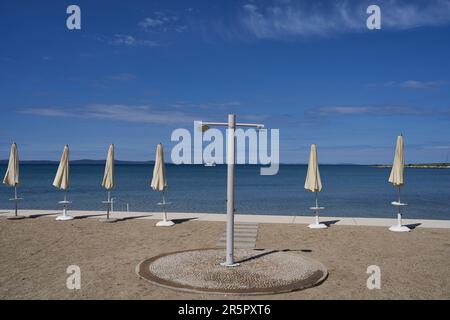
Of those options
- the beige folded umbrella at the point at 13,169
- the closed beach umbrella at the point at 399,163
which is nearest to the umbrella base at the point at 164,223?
the beige folded umbrella at the point at 13,169

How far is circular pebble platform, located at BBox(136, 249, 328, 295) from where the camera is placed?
25.1ft

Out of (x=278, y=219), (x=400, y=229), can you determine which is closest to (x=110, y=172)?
(x=278, y=219)

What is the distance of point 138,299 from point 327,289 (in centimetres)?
359

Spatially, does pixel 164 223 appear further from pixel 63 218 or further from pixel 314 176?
pixel 314 176

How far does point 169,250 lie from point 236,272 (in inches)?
115

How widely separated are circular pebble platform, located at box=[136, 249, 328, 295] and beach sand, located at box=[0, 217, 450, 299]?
23 centimetres

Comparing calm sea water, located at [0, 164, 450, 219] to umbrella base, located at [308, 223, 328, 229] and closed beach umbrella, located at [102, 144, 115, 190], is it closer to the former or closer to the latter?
umbrella base, located at [308, 223, 328, 229]

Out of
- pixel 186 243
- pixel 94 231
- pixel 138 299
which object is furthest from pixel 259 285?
pixel 94 231

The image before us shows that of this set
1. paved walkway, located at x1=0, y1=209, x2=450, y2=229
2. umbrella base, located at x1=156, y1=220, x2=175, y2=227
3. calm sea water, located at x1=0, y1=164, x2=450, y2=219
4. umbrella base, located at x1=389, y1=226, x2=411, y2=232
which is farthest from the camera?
calm sea water, located at x1=0, y1=164, x2=450, y2=219

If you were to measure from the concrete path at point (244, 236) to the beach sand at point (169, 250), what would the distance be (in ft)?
0.85

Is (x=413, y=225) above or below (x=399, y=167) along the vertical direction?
below

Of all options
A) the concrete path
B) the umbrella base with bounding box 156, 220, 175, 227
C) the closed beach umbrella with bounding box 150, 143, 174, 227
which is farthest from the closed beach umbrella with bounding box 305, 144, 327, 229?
the closed beach umbrella with bounding box 150, 143, 174, 227

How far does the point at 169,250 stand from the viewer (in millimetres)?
10977
